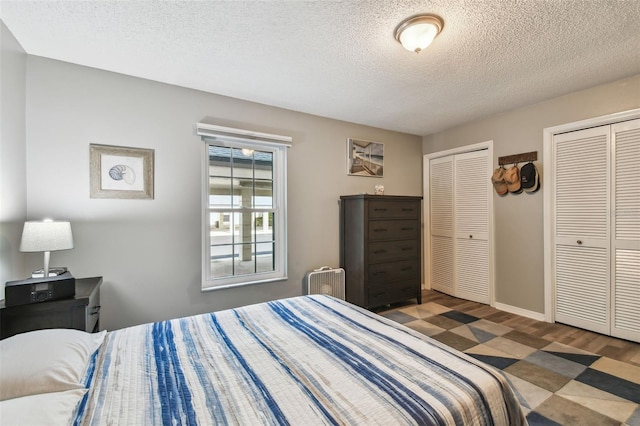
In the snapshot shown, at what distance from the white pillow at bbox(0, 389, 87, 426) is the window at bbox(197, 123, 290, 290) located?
1959 millimetres

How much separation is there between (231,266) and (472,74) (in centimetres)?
301

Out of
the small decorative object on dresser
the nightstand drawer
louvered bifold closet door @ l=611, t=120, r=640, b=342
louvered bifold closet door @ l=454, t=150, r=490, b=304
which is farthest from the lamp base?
louvered bifold closet door @ l=611, t=120, r=640, b=342

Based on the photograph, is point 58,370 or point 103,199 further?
point 103,199

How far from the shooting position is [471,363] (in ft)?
4.09

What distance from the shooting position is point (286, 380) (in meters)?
1.13

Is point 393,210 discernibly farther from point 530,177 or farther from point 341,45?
point 341,45

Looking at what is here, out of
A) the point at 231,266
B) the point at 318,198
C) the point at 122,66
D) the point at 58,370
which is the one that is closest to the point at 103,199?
the point at 122,66

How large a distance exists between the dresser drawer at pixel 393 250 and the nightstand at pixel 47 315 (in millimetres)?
2647

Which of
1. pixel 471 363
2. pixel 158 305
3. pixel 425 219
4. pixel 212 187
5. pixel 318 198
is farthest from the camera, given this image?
pixel 425 219

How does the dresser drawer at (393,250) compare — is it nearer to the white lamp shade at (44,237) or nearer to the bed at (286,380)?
the bed at (286,380)

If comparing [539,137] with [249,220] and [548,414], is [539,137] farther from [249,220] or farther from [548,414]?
[249,220]

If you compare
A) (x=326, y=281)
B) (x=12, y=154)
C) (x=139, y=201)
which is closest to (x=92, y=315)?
(x=139, y=201)

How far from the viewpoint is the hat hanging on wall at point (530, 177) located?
3.18 metres

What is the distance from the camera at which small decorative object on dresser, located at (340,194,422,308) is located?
3.39 m
